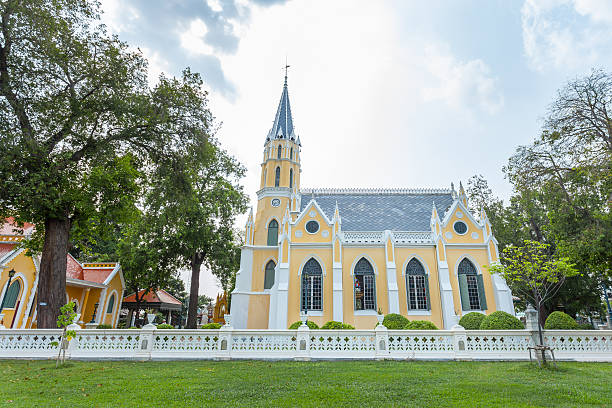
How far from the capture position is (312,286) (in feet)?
75.2

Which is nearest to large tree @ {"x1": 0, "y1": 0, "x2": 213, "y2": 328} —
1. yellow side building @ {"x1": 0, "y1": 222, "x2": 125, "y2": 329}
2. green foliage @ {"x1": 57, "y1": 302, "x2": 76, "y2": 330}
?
green foliage @ {"x1": 57, "y1": 302, "x2": 76, "y2": 330}

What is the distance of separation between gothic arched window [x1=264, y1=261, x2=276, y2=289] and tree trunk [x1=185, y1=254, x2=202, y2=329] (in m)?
5.47

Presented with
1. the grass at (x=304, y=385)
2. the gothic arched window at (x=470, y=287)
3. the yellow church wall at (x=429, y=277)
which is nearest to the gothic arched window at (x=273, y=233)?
the yellow church wall at (x=429, y=277)

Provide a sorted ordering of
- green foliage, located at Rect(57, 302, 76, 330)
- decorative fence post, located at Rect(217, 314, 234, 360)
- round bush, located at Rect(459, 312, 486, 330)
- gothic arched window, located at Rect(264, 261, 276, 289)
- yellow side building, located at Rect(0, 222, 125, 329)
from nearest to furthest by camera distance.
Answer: green foliage, located at Rect(57, 302, 76, 330) → decorative fence post, located at Rect(217, 314, 234, 360) → round bush, located at Rect(459, 312, 486, 330) → yellow side building, located at Rect(0, 222, 125, 329) → gothic arched window, located at Rect(264, 261, 276, 289)

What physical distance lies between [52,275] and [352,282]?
1643 centimetres

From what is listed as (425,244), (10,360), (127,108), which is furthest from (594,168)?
(10,360)

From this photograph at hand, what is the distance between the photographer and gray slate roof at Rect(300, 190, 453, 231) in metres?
26.2

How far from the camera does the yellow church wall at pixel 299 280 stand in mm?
22016

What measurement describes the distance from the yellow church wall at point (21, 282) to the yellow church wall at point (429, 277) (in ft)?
72.1

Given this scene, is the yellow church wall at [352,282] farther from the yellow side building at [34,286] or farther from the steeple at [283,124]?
the yellow side building at [34,286]

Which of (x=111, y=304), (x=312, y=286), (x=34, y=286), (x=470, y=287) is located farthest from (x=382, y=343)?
(x=111, y=304)

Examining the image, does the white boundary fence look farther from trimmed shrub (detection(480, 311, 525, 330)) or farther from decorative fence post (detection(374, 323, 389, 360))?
trimmed shrub (detection(480, 311, 525, 330))

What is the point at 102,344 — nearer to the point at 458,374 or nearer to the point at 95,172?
the point at 95,172

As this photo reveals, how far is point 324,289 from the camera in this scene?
74.3ft
